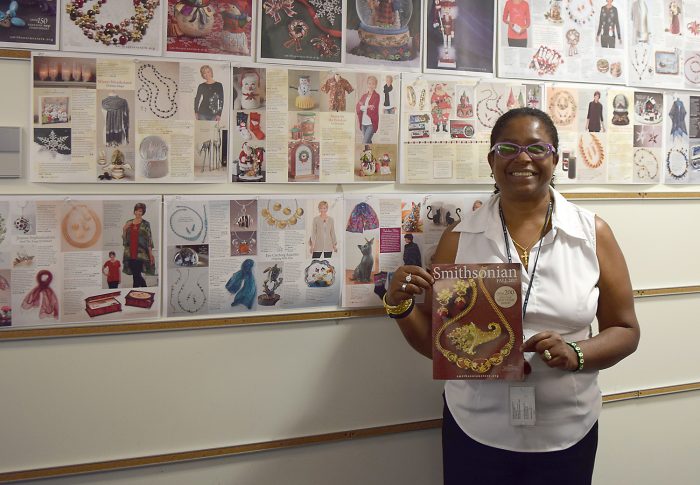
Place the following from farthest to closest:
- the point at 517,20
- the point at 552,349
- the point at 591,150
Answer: the point at 591,150
the point at 517,20
the point at 552,349

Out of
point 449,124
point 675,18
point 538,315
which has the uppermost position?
point 675,18

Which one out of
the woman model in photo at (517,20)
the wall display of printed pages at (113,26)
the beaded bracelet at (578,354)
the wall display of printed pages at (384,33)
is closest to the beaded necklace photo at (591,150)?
the woman model in photo at (517,20)

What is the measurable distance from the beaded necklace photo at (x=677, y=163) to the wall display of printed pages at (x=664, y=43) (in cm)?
24

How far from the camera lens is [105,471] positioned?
147 centimetres

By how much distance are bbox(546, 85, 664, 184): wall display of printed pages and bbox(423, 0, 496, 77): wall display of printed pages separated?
266mm

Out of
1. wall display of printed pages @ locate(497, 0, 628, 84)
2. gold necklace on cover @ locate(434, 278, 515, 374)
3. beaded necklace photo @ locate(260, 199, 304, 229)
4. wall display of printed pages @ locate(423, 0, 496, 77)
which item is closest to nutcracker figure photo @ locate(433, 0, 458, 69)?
wall display of printed pages @ locate(423, 0, 496, 77)

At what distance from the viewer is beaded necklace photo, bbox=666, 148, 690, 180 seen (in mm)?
1987

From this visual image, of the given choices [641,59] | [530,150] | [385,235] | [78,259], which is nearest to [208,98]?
[78,259]

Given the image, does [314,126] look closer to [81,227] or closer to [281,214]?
[281,214]

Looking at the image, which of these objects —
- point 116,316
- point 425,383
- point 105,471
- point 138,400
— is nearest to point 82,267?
point 116,316

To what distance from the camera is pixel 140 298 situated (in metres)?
1.47

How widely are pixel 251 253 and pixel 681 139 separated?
63.1 inches

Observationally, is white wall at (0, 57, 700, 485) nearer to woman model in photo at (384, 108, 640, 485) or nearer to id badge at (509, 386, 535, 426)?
woman model in photo at (384, 108, 640, 485)

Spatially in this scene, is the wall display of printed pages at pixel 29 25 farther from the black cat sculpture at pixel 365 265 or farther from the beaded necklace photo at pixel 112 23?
the black cat sculpture at pixel 365 265
